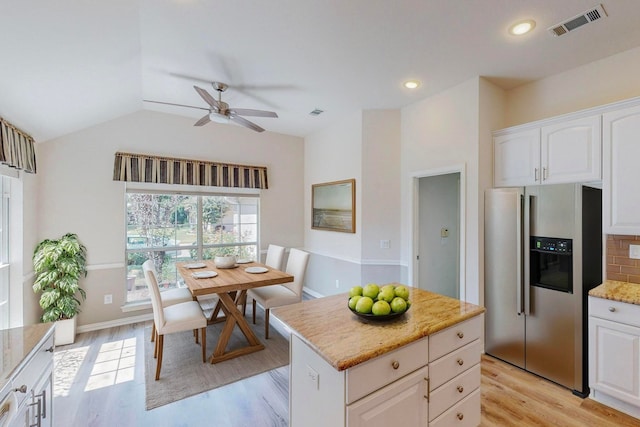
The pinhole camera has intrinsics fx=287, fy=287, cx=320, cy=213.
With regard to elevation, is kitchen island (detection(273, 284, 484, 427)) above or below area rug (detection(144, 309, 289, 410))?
above

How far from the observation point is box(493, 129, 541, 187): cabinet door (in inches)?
109

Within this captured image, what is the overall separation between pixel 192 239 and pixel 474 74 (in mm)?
4337

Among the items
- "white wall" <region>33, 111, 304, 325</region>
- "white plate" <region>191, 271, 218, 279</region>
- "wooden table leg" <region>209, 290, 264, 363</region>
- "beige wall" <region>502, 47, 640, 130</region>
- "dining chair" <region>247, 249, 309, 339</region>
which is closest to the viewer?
"beige wall" <region>502, 47, 640, 130</region>

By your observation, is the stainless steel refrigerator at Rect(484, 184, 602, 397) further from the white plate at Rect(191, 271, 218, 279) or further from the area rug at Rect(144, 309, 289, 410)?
the white plate at Rect(191, 271, 218, 279)

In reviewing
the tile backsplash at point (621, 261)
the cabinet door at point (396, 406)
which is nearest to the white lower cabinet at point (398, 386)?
the cabinet door at point (396, 406)

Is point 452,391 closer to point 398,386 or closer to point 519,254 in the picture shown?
point 398,386

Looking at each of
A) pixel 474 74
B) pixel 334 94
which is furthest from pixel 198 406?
pixel 474 74

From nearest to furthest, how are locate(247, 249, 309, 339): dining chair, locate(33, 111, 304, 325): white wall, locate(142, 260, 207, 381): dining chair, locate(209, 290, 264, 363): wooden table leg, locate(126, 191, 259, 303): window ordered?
1. locate(142, 260, 207, 381): dining chair
2. locate(209, 290, 264, 363): wooden table leg
3. locate(247, 249, 309, 339): dining chair
4. locate(33, 111, 304, 325): white wall
5. locate(126, 191, 259, 303): window

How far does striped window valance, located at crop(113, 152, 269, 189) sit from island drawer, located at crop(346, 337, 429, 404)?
3908mm

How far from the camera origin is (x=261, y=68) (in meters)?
2.87

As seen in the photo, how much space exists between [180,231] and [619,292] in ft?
16.4

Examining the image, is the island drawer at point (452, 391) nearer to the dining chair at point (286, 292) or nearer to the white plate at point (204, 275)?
the dining chair at point (286, 292)

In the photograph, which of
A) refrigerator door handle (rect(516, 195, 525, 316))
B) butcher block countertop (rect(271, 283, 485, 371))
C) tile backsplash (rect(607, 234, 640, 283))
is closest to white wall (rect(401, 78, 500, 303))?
refrigerator door handle (rect(516, 195, 525, 316))

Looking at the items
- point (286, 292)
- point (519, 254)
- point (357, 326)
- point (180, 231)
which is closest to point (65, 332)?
Result: point (180, 231)
